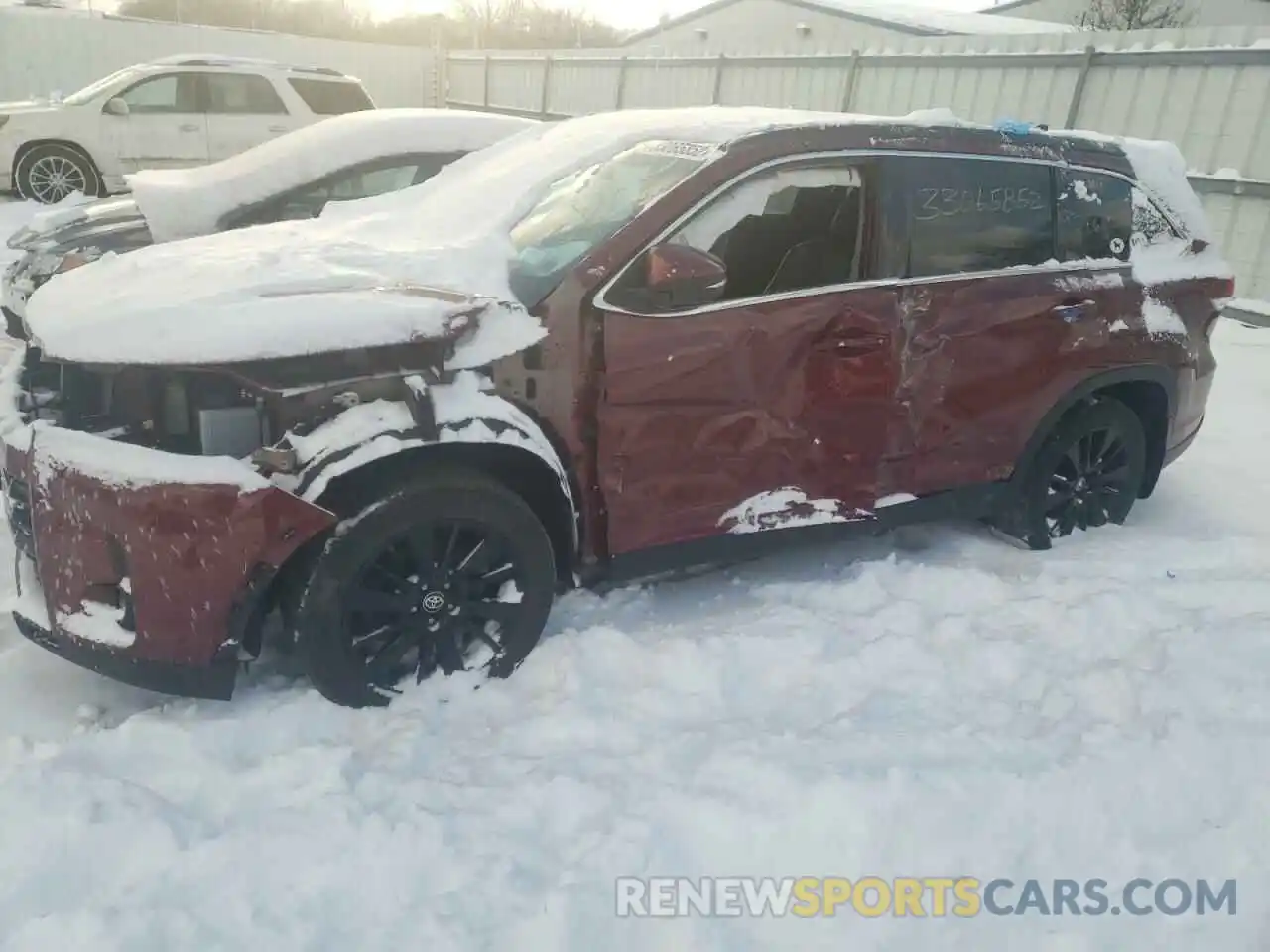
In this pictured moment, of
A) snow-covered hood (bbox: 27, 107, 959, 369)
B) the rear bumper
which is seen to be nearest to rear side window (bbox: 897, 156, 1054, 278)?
snow-covered hood (bbox: 27, 107, 959, 369)

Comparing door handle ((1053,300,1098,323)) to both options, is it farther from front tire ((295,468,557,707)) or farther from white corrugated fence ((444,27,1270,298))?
white corrugated fence ((444,27,1270,298))

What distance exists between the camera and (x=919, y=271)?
11.7ft

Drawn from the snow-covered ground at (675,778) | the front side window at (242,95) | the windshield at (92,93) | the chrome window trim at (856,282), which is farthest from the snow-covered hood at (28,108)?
the chrome window trim at (856,282)

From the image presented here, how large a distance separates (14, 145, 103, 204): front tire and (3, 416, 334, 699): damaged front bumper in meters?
10.2

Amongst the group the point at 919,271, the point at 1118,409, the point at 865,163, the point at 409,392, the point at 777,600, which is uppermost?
the point at 865,163

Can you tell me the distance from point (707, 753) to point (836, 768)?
0.37m

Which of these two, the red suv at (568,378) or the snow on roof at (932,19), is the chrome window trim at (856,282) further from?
the snow on roof at (932,19)

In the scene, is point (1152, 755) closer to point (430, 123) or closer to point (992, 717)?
point (992, 717)

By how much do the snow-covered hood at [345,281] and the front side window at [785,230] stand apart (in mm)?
198

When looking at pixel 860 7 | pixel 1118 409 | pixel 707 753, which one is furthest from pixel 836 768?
pixel 860 7

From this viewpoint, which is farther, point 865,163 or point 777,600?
point 777,600

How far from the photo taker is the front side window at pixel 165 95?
10.9 metres

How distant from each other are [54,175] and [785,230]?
34.9ft

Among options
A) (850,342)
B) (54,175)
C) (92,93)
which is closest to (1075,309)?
(850,342)
